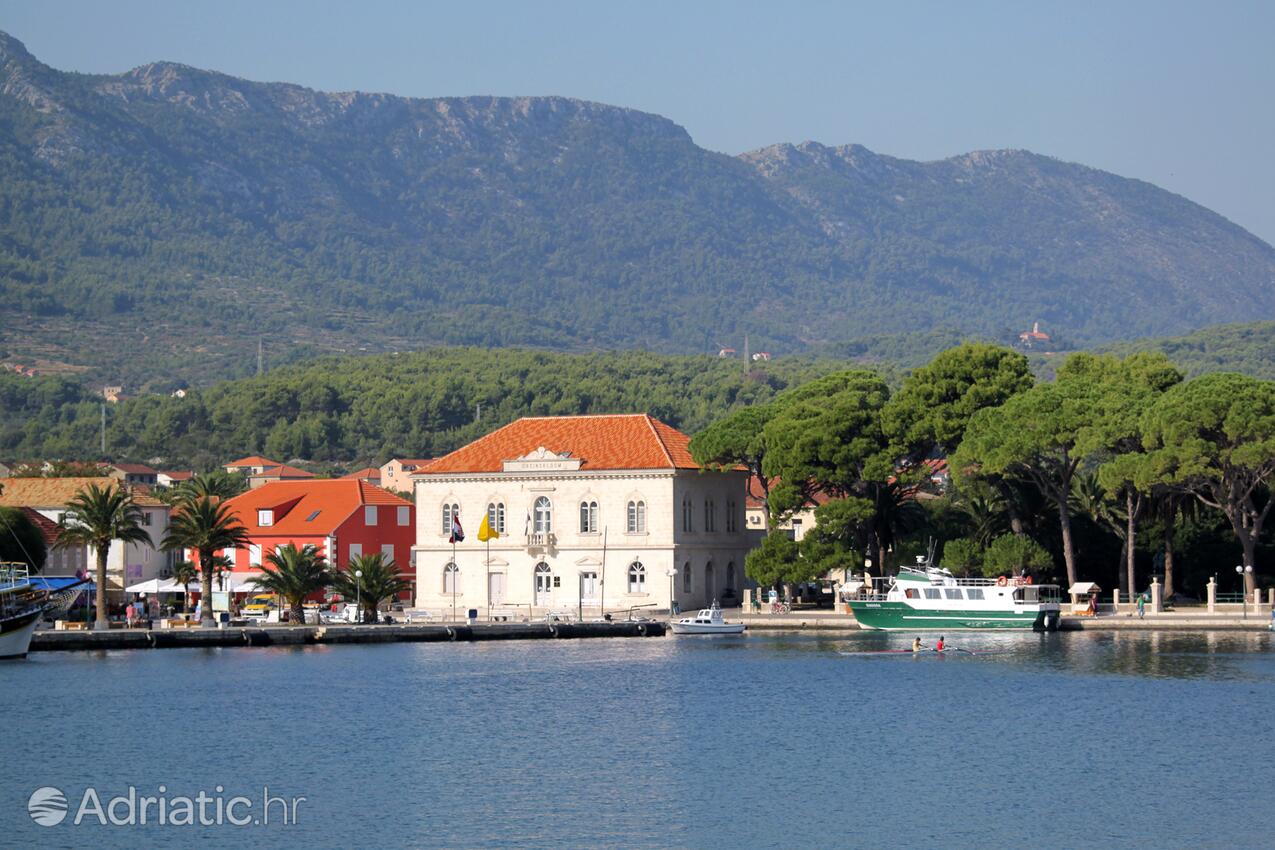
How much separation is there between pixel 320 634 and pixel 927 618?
2217 cm

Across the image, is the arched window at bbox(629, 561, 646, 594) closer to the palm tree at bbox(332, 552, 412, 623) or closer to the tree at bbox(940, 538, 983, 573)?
the palm tree at bbox(332, 552, 412, 623)

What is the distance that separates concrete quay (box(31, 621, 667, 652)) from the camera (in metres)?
66.3

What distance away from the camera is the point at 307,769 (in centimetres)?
3866

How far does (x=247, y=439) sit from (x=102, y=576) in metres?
124

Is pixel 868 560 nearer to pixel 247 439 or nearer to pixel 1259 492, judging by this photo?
pixel 1259 492

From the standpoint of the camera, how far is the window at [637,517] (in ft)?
269

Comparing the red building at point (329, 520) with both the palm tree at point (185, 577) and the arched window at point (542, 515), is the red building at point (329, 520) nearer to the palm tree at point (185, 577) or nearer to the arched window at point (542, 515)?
the palm tree at point (185, 577)

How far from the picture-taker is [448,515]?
279 feet

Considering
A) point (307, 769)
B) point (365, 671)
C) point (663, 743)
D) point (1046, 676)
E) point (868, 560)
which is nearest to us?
point (307, 769)

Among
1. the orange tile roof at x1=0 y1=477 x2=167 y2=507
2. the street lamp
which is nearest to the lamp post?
the orange tile roof at x1=0 y1=477 x2=167 y2=507

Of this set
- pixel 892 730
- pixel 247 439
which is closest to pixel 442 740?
pixel 892 730

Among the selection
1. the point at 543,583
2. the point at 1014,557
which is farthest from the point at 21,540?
the point at 1014,557

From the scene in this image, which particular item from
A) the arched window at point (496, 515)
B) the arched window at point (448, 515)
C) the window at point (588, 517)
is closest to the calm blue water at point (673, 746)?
the window at point (588, 517)

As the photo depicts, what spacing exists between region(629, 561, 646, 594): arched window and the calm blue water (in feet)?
58.2
